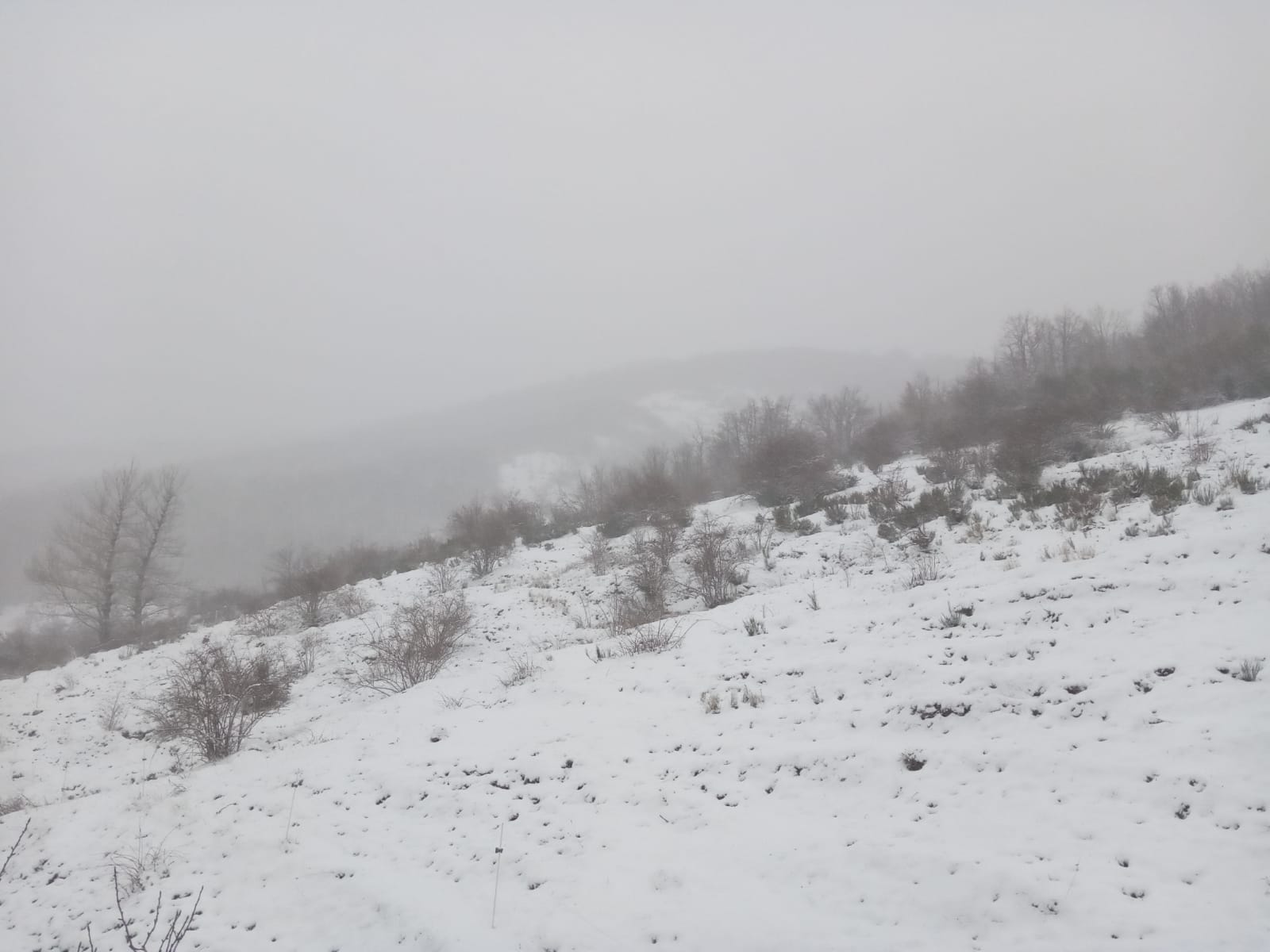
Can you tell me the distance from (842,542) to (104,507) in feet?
124

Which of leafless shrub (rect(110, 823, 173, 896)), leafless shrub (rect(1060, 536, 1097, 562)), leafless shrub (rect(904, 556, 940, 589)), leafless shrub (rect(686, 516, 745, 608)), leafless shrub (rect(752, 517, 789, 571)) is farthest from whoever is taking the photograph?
leafless shrub (rect(752, 517, 789, 571))

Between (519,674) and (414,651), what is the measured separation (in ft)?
10.2

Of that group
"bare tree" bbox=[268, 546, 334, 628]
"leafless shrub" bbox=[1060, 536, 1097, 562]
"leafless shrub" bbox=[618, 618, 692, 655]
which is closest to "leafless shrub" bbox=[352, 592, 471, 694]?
"leafless shrub" bbox=[618, 618, 692, 655]

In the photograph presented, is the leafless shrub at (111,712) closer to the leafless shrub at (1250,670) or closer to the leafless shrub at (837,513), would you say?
the leafless shrub at (1250,670)

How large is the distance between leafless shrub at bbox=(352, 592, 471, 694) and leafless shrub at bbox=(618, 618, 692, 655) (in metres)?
3.49

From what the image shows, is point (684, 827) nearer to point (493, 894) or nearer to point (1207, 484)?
point (493, 894)

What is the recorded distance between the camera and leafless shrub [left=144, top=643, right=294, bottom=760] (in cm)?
720

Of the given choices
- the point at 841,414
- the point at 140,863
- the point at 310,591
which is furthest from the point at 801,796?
the point at 841,414

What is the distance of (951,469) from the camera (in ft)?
54.1

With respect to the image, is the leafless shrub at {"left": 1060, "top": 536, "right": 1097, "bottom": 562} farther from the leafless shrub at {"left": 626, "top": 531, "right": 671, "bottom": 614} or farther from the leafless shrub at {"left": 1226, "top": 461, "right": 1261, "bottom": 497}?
the leafless shrub at {"left": 626, "top": 531, "right": 671, "bottom": 614}

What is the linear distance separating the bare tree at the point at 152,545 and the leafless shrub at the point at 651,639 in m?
31.4

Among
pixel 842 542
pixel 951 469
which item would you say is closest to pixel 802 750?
pixel 842 542

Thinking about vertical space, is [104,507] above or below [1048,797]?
above

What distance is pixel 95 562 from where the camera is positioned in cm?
2862
